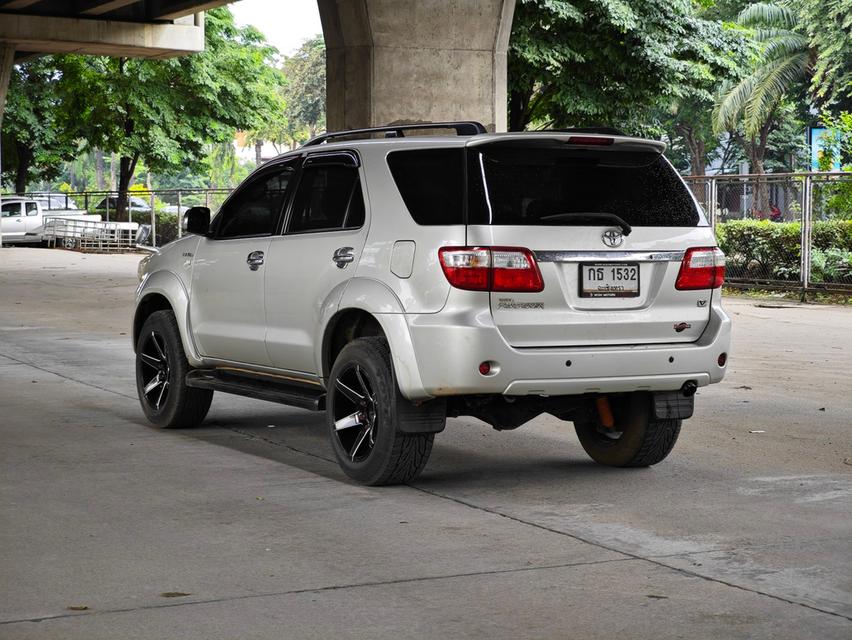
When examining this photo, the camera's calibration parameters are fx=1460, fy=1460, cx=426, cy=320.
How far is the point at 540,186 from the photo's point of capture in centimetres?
751

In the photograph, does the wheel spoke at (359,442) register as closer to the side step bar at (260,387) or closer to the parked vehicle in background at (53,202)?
the side step bar at (260,387)

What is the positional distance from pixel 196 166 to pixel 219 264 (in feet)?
146

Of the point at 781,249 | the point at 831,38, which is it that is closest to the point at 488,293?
the point at 781,249

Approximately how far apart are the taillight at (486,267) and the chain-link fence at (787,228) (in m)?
15.8

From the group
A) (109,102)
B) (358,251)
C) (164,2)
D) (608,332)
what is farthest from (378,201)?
(109,102)

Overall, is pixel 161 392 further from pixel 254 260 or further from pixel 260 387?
pixel 254 260

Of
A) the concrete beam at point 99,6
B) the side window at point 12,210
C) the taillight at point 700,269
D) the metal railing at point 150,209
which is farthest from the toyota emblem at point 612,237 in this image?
the side window at point 12,210

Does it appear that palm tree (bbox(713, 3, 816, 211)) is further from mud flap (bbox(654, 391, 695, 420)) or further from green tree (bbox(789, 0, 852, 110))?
mud flap (bbox(654, 391, 695, 420))

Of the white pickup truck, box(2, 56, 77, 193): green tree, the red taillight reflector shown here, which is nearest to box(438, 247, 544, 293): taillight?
the red taillight reflector

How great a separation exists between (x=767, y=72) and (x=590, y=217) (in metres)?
56.8

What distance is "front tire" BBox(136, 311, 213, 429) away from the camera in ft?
31.4

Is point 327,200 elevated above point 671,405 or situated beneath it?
elevated above

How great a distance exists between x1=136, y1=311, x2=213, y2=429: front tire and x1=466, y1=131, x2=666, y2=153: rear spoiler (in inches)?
120

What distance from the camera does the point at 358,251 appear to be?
7.84 metres
